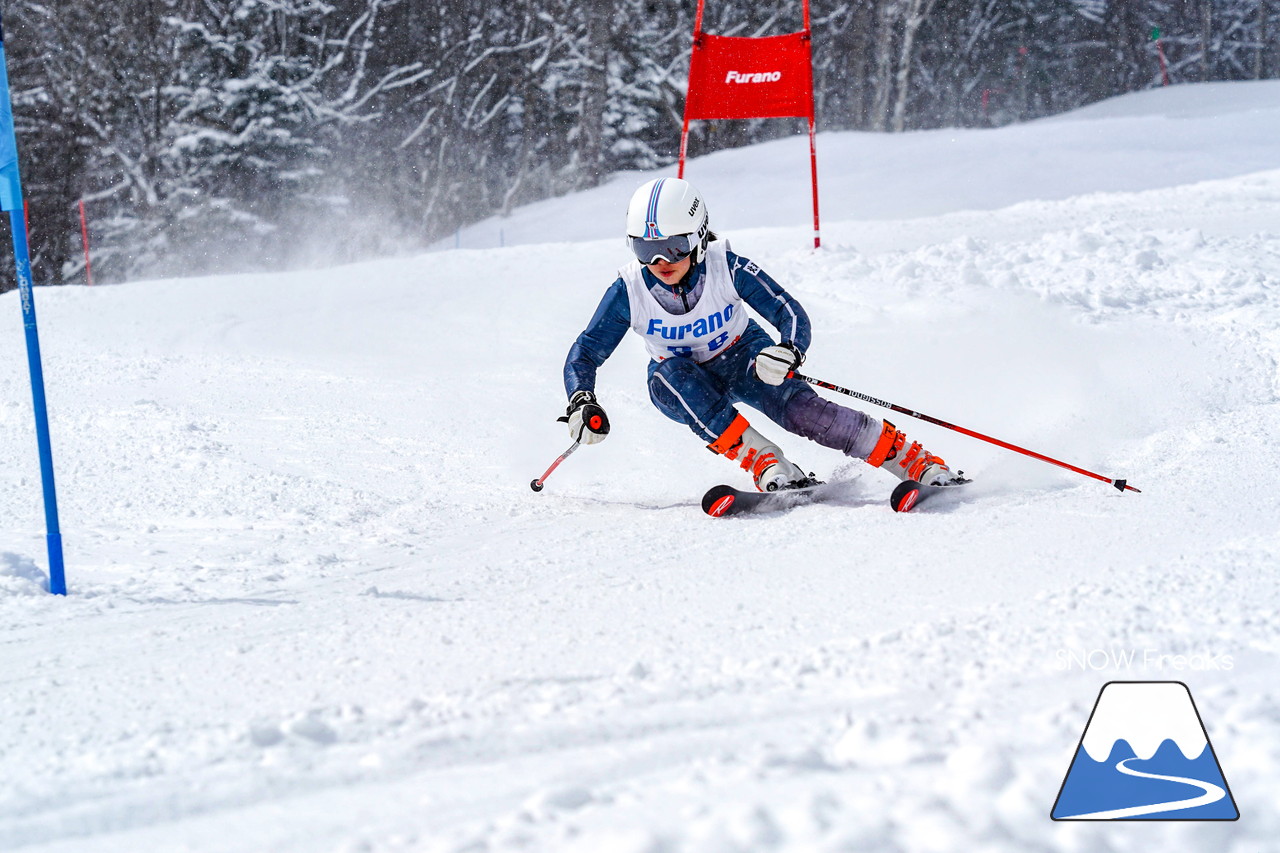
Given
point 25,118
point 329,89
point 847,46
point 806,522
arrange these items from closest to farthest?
point 806,522 → point 25,118 → point 329,89 → point 847,46

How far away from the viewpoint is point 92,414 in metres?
5.96

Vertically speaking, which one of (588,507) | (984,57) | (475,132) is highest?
(984,57)

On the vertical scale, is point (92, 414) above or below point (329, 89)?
below

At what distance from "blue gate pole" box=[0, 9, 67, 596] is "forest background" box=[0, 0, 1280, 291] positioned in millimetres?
16814

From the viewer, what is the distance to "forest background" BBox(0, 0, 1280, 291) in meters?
20.2

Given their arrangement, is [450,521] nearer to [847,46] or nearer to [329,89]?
[329,89]

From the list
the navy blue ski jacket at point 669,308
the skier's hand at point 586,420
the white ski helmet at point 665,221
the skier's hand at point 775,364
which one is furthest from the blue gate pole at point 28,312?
the skier's hand at point 775,364

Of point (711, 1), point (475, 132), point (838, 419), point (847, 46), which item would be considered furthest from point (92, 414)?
point (847, 46)

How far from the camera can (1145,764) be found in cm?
199

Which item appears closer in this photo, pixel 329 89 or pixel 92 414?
pixel 92 414

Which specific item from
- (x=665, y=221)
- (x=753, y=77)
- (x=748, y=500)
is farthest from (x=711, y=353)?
(x=753, y=77)

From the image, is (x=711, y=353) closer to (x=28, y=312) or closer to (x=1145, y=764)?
(x=28, y=312)

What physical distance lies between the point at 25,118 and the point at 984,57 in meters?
24.6

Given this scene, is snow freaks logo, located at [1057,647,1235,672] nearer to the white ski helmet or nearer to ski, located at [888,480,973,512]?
ski, located at [888,480,973,512]
